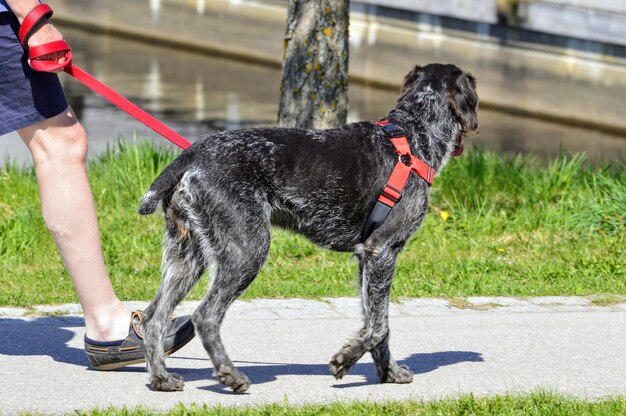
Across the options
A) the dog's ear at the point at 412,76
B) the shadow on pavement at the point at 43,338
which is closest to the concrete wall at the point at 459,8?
the dog's ear at the point at 412,76

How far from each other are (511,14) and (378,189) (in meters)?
10.3

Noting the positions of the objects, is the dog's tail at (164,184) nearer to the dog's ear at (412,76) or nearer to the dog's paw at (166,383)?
the dog's paw at (166,383)

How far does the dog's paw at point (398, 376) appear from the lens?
17.9 feet

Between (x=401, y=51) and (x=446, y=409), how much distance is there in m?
12.0

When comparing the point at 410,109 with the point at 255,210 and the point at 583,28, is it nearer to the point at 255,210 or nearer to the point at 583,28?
the point at 255,210

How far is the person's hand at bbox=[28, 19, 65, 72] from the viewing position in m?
5.13

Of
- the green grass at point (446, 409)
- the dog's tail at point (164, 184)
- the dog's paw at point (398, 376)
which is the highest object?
the dog's tail at point (164, 184)

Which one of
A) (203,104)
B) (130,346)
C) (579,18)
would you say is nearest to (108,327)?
(130,346)

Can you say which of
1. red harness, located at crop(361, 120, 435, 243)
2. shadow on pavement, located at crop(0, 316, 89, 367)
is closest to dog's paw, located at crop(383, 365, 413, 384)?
red harness, located at crop(361, 120, 435, 243)

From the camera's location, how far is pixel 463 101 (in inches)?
221

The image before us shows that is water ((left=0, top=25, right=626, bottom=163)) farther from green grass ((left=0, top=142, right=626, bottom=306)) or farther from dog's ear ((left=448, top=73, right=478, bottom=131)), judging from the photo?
dog's ear ((left=448, top=73, right=478, bottom=131))

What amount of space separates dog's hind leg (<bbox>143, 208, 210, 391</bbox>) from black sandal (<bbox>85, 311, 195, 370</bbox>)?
0.15 m

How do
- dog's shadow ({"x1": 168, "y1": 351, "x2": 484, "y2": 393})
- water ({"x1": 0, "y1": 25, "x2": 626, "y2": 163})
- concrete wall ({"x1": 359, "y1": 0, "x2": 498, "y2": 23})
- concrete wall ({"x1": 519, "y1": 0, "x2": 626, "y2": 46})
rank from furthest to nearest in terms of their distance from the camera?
concrete wall ({"x1": 359, "y1": 0, "x2": 498, "y2": 23}), concrete wall ({"x1": 519, "y1": 0, "x2": 626, "y2": 46}), water ({"x1": 0, "y1": 25, "x2": 626, "y2": 163}), dog's shadow ({"x1": 168, "y1": 351, "x2": 484, "y2": 393})

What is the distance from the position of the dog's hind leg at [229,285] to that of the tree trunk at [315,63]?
394cm
